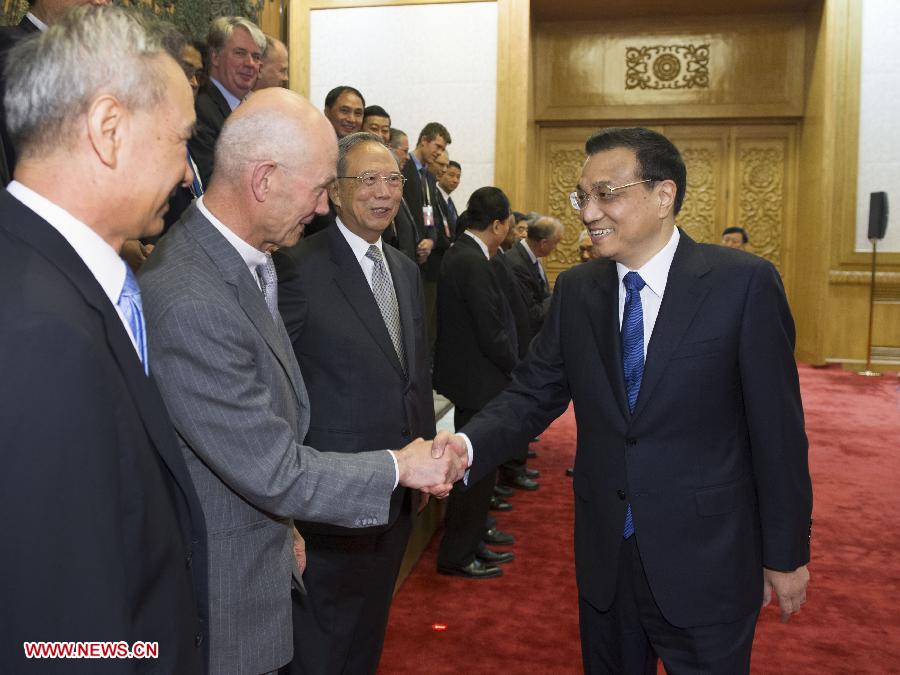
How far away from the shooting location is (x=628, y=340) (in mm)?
1915

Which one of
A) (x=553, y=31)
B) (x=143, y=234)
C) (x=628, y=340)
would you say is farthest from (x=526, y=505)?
(x=553, y=31)

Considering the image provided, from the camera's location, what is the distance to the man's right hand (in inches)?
72.8

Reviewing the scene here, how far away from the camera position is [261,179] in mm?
1621

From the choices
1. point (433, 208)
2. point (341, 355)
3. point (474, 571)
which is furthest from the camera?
point (433, 208)

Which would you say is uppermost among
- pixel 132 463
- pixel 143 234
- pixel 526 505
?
pixel 143 234

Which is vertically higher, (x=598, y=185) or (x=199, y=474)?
(x=598, y=185)

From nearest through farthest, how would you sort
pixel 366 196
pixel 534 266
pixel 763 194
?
1. pixel 366 196
2. pixel 534 266
3. pixel 763 194

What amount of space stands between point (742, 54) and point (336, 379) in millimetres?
9182

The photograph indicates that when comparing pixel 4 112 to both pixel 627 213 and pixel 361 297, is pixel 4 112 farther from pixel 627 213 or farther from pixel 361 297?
pixel 627 213

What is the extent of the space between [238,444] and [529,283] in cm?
419

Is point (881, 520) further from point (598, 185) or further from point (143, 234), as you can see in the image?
point (143, 234)

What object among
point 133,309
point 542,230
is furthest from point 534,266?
point 133,309

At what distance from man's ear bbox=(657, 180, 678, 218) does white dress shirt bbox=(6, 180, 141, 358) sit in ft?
4.18

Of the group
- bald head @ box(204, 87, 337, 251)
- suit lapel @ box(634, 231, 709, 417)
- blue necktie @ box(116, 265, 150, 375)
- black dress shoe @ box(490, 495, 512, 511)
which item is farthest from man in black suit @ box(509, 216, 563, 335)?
blue necktie @ box(116, 265, 150, 375)
